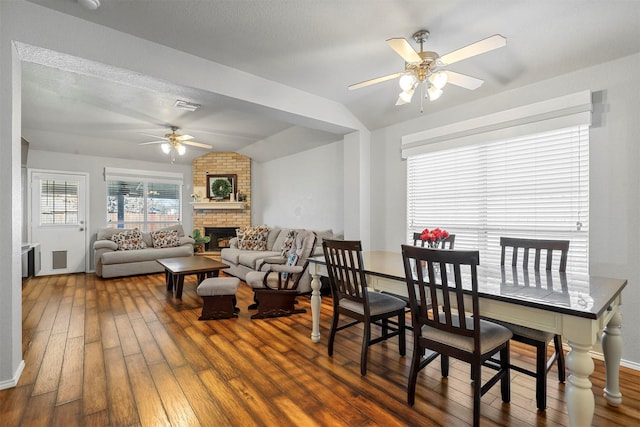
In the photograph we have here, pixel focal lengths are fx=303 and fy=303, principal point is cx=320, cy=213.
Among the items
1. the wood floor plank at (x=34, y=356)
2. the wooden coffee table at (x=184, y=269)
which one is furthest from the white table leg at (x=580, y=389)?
the wooden coffee table at (x=184, y=269)

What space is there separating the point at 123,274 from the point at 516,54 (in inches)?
257

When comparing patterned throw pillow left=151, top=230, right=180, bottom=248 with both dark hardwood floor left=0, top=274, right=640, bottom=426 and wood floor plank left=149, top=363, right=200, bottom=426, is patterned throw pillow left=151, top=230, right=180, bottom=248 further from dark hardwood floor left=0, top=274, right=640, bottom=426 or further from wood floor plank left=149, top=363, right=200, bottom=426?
wood floor plank left=149, top=363, right=200, bottom=426

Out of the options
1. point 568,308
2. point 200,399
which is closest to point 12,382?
point 200,399

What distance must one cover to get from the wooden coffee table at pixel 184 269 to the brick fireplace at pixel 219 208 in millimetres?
2468

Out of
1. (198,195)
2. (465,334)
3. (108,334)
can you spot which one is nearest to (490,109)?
(465,334)

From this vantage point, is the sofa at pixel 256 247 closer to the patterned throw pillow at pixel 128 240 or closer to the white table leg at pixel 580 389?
the patterned throw pillow at pixel 128 240

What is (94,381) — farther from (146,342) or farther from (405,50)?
(405,50)

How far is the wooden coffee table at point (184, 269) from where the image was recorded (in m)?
3.99

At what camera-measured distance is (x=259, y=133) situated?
18.6ft

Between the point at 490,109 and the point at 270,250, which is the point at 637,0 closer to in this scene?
the point at 490,109

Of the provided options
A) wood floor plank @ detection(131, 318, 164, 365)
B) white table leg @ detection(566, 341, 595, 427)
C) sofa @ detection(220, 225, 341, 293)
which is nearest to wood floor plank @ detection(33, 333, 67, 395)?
wood floor plank @ detection(131, 318, 164, 365)

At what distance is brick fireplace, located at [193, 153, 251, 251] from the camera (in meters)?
7.26

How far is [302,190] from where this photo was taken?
20.0 ft

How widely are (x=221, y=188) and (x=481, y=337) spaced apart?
653 cm
